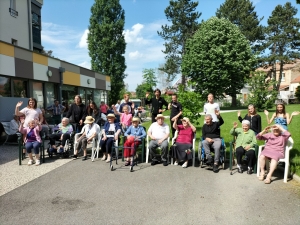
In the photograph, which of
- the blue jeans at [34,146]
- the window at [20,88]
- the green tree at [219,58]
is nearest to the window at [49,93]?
the window at [20,88]

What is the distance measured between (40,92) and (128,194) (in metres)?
10.3

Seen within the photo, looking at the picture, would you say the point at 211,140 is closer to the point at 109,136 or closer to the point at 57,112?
the point at 109,136

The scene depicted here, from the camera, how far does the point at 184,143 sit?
6535mm

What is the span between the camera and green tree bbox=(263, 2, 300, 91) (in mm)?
38688

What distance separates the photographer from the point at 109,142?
6918 mm

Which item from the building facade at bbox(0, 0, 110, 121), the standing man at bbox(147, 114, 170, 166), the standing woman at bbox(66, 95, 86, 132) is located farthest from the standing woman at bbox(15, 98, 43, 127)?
the building facade at bbox(0, 0, 110, 121)

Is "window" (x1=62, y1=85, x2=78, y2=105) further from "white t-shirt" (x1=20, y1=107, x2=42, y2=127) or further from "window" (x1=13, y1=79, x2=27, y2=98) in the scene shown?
"white t-shirt" (x1=20, y1=107, x2=42, y2=127)

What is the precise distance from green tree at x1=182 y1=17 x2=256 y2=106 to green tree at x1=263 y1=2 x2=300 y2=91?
11050mm

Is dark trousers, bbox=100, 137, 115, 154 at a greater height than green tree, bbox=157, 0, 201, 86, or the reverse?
green tree, bbox=157, 0, 201, 86

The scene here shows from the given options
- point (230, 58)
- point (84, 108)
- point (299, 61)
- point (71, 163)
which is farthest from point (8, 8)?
point (299, 61)

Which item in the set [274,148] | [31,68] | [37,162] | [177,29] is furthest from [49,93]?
[177,29]

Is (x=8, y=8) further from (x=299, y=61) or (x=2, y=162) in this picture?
(x=299, y=61)

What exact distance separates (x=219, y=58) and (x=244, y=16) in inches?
522

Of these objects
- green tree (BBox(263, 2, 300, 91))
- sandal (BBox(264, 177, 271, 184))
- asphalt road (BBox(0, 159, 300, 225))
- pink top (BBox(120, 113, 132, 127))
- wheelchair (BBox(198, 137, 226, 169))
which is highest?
green tree (BBox(263, 2, 300, 91))
